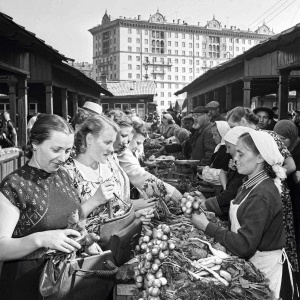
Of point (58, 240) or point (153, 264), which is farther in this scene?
point (153, 264)

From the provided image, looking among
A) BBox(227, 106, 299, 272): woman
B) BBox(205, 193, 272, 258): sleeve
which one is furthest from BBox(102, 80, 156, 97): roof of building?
BBox(205, 193, 272, 258): sleeve

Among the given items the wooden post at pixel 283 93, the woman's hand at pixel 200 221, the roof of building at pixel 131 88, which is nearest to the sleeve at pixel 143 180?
the woman's hand at pixel 200 221

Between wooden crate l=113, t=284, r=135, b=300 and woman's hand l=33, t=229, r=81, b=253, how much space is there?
0.56m

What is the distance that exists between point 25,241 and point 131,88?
1472 inches

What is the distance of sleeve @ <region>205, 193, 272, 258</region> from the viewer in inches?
96.7

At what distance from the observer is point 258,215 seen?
8.15 feet

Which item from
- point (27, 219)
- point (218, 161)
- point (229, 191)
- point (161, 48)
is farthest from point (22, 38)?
point (161, 48)

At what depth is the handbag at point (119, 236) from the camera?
2434 mm

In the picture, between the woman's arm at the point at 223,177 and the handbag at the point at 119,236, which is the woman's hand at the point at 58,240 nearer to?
the handbag at the point at 119,236

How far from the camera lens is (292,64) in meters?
9.05

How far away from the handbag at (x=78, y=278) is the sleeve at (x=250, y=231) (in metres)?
0.68

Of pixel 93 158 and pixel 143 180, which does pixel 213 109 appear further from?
pixel 93 158

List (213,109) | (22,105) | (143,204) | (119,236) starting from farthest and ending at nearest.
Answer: (22,105), (213,109), (143,204), (119,236)

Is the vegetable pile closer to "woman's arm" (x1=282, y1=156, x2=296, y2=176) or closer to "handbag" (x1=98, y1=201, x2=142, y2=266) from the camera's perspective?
"handbag" (x1=98, y1=201, x2=142, y2=266)
